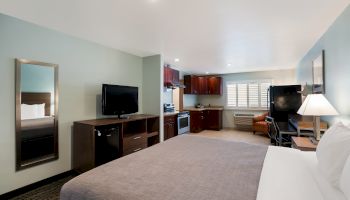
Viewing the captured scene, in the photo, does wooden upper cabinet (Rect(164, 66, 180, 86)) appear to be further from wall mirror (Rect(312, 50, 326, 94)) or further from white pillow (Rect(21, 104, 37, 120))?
wall mirror (Rect(312, 50, 326, 94))

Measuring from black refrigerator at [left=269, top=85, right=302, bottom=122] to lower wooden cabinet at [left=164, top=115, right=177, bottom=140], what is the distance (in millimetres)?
2716

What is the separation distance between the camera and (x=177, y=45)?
11.1ft

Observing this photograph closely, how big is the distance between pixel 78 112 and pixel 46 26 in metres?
1.41

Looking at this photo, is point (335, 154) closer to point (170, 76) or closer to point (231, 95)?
point (170, 76)

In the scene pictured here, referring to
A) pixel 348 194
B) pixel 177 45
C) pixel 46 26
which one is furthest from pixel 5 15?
pixel 348 194

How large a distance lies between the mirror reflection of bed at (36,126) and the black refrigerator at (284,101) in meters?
5.05

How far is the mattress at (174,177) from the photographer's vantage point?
1.01 m

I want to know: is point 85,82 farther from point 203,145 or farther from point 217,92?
point 217,92

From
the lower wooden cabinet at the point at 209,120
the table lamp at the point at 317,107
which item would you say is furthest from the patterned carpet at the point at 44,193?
the lower wooden cabinet at the point at 209,120

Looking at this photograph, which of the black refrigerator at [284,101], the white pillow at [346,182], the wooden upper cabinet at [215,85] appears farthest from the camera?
the wooden upper cabinet at [215,85]

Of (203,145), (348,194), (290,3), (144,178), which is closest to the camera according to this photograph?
(348,194)

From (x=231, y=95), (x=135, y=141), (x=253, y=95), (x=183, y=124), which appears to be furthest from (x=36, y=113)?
(x=253, y=95)

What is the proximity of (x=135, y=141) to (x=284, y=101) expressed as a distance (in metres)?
3.95

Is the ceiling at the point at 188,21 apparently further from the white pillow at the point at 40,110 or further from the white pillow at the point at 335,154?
the white pillow at the point at 335,154
